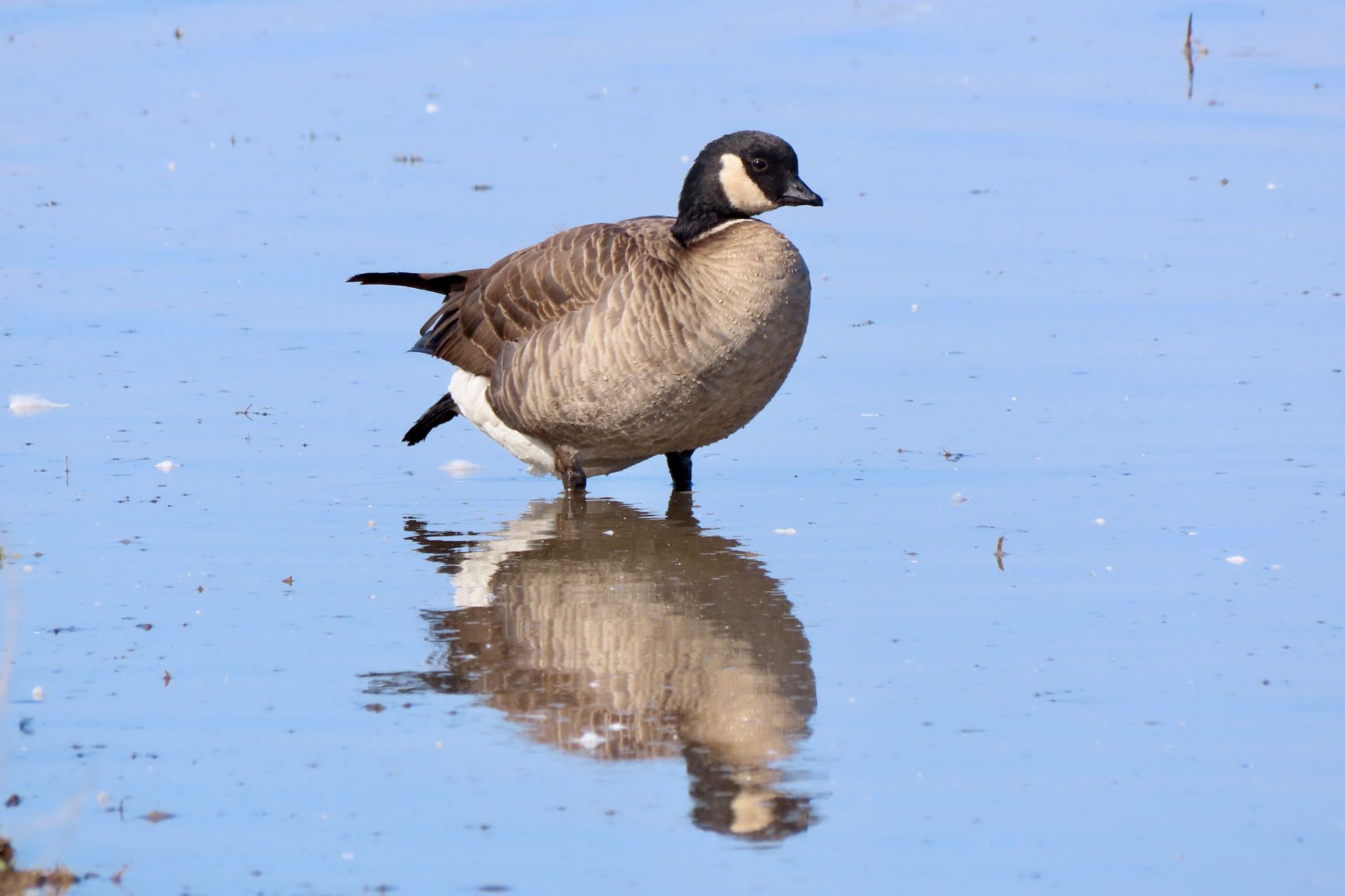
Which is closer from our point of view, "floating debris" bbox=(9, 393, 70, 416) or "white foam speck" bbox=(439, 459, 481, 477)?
"white foam speck" bbox=(439, 459, 481, 477)

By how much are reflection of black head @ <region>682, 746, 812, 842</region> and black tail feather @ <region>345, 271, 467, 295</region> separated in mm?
3855

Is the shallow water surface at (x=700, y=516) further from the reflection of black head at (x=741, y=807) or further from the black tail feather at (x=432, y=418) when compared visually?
the black tail feather at (x=432, y=418)

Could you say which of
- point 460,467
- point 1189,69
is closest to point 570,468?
point 460,467

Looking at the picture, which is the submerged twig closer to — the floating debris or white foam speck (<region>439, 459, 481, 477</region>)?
→ white foam speck (<region>439, 459, 481, 477</region>)

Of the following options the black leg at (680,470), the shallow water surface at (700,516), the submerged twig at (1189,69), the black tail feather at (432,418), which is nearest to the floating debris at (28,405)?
the shallow water surface at (700,516)

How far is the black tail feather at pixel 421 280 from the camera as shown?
802cm

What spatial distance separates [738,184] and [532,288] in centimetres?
91

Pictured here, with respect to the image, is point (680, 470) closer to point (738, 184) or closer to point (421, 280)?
point (738, 184)

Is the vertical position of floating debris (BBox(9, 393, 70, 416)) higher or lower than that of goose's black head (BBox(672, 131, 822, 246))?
lower

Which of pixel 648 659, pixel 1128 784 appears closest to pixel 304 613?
pixel 648 659

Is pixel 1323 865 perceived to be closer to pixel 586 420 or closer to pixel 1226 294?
pixel 586 420

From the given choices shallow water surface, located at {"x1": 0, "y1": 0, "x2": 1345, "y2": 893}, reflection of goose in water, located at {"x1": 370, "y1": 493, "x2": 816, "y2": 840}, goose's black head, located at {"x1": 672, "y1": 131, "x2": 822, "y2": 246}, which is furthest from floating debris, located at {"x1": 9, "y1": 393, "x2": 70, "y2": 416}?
goose's black head, located at {"x1": 672, "y1": 131, "x2": 822, "y2": 246}

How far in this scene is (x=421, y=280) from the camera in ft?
27.1

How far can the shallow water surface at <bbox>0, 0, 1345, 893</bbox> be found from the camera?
438 cm
